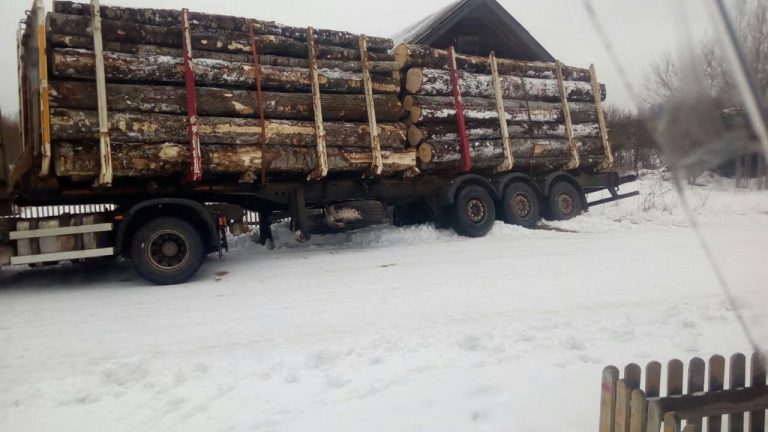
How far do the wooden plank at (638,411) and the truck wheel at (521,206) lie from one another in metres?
8.31

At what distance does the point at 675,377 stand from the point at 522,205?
331 inches

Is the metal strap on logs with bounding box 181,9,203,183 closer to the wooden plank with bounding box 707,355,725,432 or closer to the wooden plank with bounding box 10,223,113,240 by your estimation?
the wooden plank with bounding box 10,223,113,240

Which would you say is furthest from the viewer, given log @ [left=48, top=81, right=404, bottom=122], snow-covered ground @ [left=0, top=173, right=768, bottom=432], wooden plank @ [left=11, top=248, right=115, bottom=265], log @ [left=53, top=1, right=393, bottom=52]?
log @ [left=53, top=1, right=393, bottom=52]

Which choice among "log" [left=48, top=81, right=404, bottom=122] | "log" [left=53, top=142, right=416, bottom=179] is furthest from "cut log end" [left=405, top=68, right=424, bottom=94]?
"log" [left=53, top=142, right=416, bottom=179]

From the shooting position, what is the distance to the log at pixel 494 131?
9.24 m

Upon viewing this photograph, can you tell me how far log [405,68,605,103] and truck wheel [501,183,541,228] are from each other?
1964 millimetres

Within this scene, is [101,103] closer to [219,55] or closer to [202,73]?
[202,73]

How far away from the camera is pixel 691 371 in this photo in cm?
224

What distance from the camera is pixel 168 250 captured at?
6496mm

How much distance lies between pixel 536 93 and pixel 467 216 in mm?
3462

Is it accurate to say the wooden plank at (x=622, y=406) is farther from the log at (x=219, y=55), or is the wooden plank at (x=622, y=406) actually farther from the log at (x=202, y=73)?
the log at (x=219, y=55)

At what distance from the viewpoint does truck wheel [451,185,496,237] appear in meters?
9.47

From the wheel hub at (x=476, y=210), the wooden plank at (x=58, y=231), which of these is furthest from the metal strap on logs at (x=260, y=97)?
the wheel hub at (x=476, y=210)

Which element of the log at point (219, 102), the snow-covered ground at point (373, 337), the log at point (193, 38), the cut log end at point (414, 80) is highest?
the log at point (193, 38)
